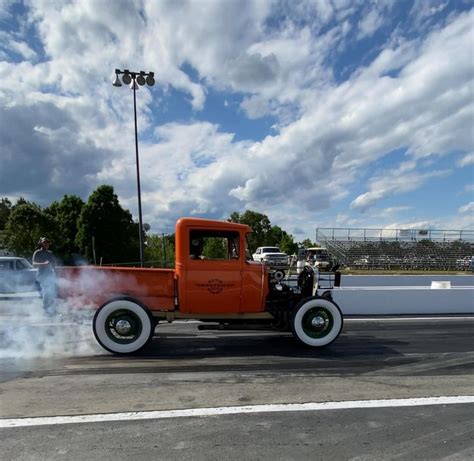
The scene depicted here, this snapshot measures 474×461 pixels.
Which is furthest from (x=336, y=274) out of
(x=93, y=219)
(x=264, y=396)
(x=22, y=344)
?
(x=93, y=219)

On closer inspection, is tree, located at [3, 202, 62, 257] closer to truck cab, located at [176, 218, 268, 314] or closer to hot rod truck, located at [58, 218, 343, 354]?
hot rod truck, located at [58, 218, 343, 354]

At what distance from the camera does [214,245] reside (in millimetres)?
6918

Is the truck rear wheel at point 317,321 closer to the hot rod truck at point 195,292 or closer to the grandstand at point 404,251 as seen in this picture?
the hot rod truck at point 195,292

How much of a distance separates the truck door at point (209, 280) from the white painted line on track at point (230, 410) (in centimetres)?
251

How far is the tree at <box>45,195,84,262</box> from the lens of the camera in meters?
40.6

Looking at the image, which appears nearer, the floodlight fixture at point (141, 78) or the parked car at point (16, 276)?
the parked car at point (16, 276)

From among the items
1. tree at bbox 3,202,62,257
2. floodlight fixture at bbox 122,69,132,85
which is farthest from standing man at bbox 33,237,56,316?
tree at bbox 3,202,62,257

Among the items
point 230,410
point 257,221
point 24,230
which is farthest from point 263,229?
point 230,410

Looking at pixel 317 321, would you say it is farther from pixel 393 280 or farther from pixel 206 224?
pixel 393 280

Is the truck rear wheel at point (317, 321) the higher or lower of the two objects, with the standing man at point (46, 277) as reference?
lower

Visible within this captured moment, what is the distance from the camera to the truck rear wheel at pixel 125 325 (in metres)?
6.31

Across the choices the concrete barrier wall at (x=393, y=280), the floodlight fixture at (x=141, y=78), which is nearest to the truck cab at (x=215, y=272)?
the concrete barrier wall at (x=393, y=280)

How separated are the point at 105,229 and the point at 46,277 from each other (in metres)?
32.3

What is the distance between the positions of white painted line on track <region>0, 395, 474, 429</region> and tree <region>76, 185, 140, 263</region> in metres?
35.0
